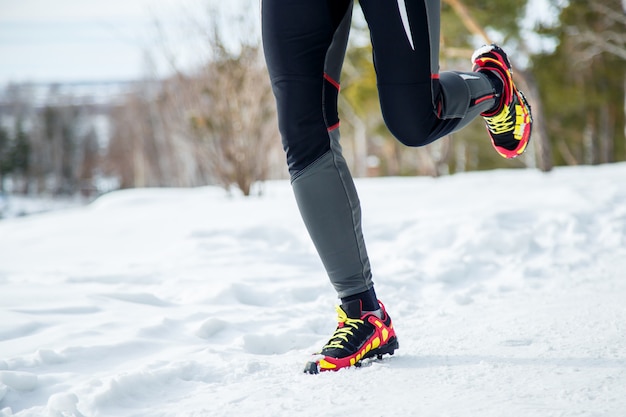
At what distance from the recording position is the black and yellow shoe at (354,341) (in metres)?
1.18

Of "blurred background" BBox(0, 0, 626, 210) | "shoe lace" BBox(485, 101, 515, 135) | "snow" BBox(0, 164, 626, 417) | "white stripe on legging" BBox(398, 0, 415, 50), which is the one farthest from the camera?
"blurred background" BBox(0, 0, 626, 210)

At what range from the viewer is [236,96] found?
672 centimetres

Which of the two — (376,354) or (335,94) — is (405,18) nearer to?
(335,94)

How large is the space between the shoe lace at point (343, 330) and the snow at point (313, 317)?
74 mm

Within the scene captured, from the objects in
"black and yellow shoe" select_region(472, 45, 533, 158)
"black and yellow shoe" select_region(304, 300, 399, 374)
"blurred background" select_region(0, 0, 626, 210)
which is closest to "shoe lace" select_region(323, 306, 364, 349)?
"black and yellow shoe" select_region(304, 300, 399, 374)

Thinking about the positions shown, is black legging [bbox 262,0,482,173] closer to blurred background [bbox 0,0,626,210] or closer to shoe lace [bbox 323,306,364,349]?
shoe lace [bbox 323,306,364,349]

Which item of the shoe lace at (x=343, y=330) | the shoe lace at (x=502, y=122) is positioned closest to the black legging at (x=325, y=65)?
the shoe lace at (x=502, y=122)

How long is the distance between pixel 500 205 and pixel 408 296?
1.49 metres

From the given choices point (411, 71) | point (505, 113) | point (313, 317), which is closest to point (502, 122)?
point (505, 113)

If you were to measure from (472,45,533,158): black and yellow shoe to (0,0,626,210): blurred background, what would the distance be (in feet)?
17.0

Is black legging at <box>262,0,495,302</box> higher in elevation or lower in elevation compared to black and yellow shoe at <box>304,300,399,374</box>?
higher

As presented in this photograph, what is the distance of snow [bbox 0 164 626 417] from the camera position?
100 cm

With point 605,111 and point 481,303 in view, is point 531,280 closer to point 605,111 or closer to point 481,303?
point 481,303

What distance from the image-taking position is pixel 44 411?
987 mm
